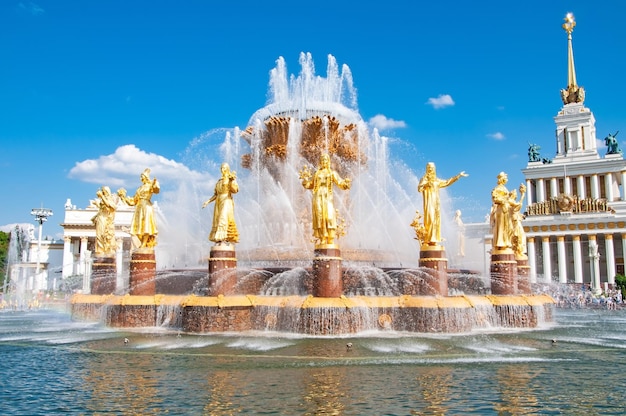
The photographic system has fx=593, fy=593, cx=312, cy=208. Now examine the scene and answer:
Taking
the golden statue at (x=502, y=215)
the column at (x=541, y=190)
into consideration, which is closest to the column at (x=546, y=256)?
the column at (x=541, y=190)

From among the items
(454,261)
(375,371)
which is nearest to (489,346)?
(375,371)

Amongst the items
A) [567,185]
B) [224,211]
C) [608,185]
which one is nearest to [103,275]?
[224,211]

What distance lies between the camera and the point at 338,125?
27.0 meters

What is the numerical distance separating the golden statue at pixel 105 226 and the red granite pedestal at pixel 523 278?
16.3 meters

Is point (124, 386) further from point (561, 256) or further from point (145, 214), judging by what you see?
point (561, 256)

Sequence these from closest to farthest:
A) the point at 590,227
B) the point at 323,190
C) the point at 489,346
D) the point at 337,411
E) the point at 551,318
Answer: the point at 337,411, the point at 489,346, the point at 323,190, the point at 551,318, the point at 590,227

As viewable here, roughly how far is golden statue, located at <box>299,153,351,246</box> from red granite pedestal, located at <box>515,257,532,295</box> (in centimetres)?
951

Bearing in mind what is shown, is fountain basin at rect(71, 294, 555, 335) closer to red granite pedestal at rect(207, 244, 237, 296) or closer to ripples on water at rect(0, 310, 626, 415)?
red granite pedestal at rect(207, 244, 237, 296)

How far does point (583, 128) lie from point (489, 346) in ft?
245

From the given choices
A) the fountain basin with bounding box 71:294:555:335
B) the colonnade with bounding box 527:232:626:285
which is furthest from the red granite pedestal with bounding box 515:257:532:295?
the colonnade with bounding box 527:232:626:285

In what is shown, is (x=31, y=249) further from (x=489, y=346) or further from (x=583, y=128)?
(x=489, y=346)

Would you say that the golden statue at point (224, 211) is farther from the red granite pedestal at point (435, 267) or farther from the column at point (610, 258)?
the column at point (610, 258)

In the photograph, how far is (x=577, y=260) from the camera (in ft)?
228

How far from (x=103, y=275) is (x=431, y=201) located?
13098 mm
